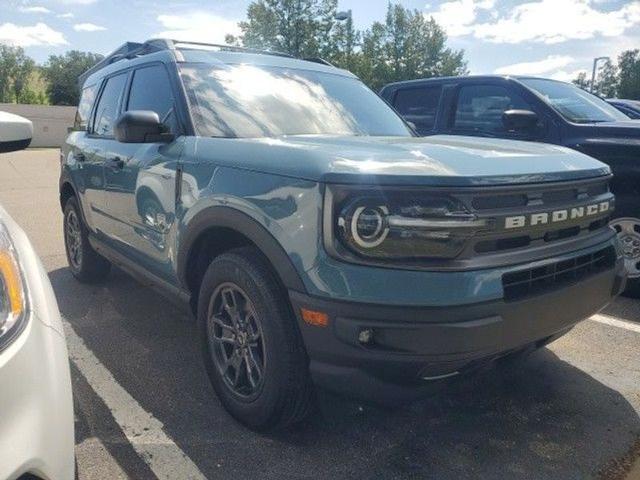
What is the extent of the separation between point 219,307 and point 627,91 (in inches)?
2682

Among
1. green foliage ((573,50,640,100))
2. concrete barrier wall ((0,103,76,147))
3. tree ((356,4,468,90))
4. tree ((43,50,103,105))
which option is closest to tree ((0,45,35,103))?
tree ((43,50,103,105))

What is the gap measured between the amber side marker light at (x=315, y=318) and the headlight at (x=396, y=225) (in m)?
0.24

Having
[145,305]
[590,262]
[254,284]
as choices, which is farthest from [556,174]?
[145,305]

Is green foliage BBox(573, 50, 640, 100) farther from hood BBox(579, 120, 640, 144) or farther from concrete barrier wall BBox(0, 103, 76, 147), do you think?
hood BBox(579, 120, 640, 144)

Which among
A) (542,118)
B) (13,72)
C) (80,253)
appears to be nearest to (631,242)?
(542,118)

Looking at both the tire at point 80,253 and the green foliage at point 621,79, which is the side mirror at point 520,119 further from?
the green foliage at point 621,79

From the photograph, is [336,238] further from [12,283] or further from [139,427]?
[139,427]

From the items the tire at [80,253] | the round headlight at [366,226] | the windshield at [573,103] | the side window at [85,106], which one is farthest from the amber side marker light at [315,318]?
the windshield at [573,103]

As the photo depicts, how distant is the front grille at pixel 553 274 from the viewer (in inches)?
85.4

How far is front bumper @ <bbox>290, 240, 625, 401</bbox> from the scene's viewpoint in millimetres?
2004

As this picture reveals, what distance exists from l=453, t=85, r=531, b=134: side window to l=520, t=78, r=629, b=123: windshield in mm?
213

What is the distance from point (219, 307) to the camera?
2785mm

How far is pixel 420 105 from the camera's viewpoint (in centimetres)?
629

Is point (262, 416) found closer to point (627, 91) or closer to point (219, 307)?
point (219, 307)
